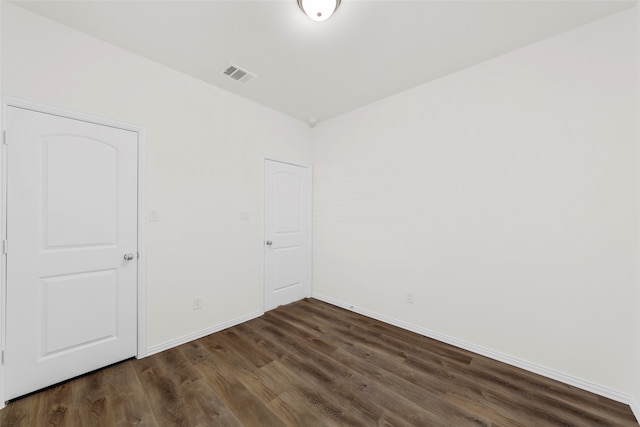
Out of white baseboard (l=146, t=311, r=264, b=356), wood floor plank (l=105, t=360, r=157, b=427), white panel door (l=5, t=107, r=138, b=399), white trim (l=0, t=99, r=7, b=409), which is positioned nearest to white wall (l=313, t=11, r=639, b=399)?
white baseboard (l=146, t=311, r=264, b=356)

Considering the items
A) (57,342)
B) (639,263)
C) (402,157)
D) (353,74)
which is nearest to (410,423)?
(639,263)

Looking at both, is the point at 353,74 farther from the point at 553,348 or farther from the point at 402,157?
the point at 553,348

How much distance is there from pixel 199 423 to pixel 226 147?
8.12 ft

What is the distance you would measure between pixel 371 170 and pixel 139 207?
254 cm

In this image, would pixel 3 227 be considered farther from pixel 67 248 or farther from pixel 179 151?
pixel 179 151

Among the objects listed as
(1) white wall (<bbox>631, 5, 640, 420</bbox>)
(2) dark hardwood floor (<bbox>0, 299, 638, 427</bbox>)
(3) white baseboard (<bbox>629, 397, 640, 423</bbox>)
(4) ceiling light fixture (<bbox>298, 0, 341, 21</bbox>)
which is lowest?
(2) dark hardwood floor (<bbox>0, 299, 638, 427</bbox>)

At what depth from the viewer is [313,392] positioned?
1.81 m

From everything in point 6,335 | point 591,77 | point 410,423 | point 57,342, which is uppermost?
point 591,77

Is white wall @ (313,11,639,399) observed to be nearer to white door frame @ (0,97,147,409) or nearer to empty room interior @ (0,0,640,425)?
empty room interior @ (0,0,640,425)

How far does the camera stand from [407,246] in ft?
9.25

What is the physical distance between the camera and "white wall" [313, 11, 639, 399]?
175 centimetres

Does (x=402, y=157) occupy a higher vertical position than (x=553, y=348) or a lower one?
higher

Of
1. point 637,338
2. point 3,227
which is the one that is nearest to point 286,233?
point 3,227

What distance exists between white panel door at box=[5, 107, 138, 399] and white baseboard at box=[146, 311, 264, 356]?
197 millimetres
